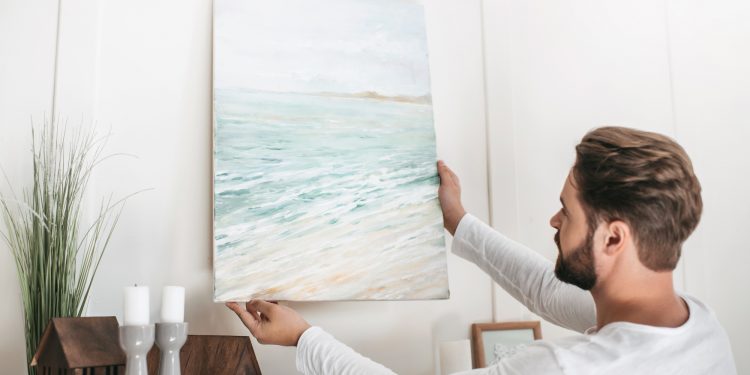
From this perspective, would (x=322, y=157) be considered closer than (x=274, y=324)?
No

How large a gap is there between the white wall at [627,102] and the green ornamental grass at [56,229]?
3.95 feet

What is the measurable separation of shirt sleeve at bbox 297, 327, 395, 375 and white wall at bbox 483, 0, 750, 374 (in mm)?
838

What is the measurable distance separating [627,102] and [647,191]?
1.21m

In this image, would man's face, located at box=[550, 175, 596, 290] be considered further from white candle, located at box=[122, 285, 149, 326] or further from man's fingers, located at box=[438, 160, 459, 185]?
white candle, located at box=[122, 285, 149, 326]

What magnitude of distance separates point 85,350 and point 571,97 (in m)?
1.72

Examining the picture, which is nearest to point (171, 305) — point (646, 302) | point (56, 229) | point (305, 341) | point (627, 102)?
point (305, 341)

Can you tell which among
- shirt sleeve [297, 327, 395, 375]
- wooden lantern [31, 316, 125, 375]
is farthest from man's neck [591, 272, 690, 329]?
wooden lantern [31, 316, 125, 375]

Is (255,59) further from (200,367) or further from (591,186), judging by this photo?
(591,186)

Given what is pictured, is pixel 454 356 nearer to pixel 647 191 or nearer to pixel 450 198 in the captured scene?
pixel 450 198

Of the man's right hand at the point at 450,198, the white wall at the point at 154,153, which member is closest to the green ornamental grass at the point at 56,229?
the white wall at the point at 154,153

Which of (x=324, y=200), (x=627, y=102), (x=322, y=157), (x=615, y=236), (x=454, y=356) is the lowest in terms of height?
(x=454, y=356)

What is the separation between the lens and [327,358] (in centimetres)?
152

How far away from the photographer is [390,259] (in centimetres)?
199

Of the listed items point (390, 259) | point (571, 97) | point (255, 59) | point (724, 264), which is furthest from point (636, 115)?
point (255, 59)
